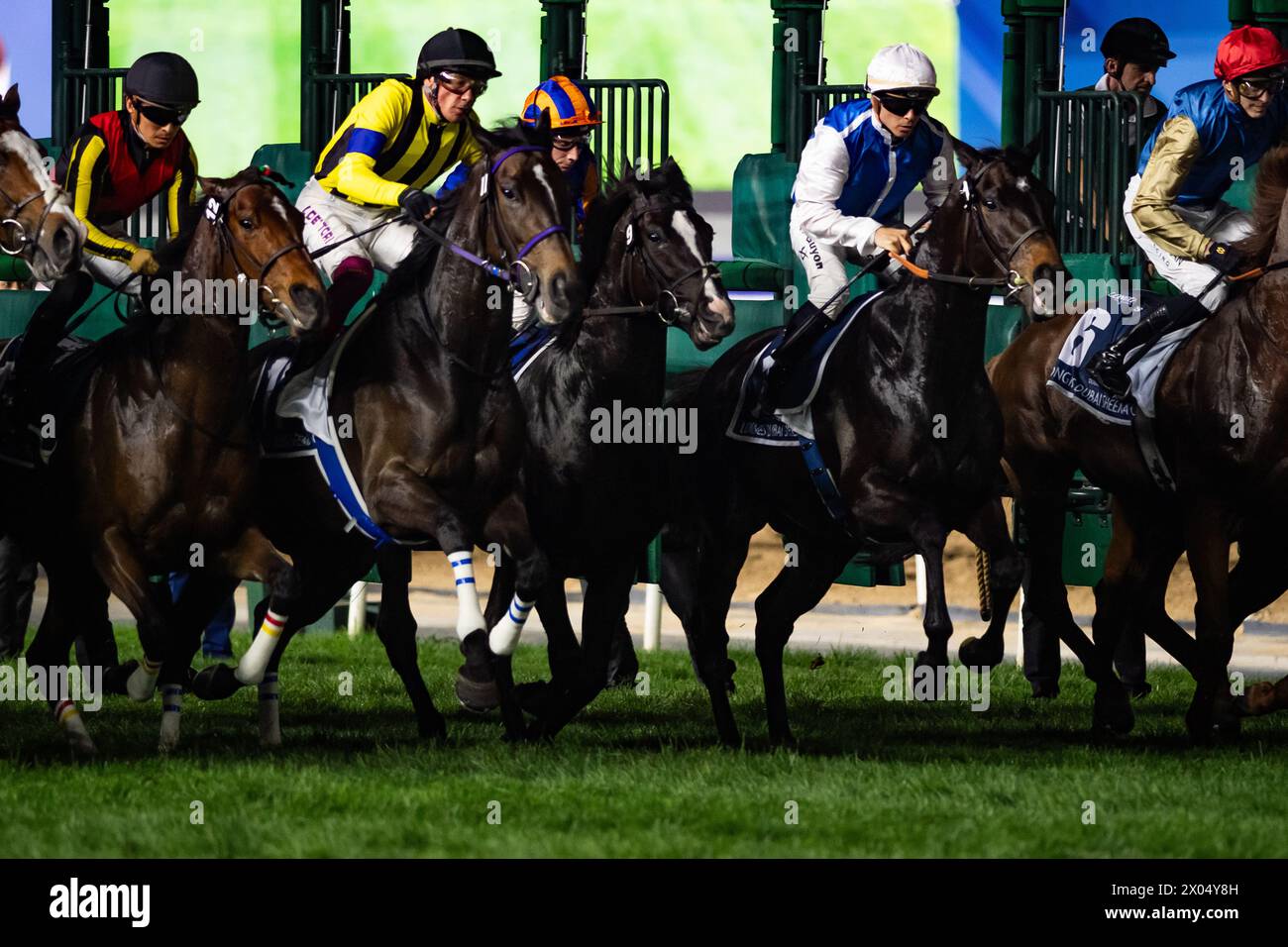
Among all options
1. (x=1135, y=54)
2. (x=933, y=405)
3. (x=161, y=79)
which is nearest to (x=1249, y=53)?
(x=933, y=405)

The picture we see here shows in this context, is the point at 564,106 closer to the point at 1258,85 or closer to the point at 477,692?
the point at 477,692

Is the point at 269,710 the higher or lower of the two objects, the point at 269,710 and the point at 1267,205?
the lower

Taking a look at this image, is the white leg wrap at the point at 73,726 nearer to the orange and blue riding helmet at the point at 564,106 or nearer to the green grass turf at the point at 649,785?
the green grass turf at the point at 649,785

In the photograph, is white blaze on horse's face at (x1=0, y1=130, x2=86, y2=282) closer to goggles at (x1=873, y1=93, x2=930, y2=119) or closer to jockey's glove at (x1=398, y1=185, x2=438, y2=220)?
jockey's glove at (x1=398, y1=185, x2=438, y2=220)

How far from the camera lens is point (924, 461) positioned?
24.0 ft

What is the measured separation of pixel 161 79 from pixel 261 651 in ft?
6.10

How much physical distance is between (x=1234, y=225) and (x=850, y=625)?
4531 mm

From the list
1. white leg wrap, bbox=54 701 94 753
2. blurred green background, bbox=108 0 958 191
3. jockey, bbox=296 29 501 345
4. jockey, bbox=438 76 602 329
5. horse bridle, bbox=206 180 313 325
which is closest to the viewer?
horse bridle, bbox=206 180 313 325

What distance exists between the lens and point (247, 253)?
693cm

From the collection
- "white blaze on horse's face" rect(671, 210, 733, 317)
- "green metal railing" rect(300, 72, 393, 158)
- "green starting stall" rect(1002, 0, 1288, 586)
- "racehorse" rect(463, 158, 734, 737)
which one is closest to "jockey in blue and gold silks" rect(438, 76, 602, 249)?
"racehorse" rect(463, 158, 734, 737)

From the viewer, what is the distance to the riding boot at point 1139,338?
7.86 metres

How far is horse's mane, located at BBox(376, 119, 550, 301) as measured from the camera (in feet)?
23.4

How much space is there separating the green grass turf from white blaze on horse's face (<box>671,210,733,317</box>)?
4.64 ft

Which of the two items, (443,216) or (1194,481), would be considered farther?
(1194,481)
